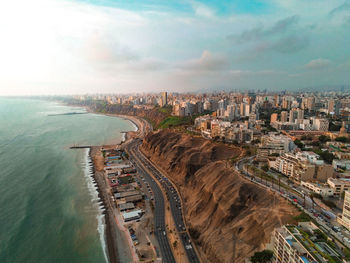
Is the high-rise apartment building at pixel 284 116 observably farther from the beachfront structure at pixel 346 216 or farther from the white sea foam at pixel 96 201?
the white sea foam at pixel 96 201

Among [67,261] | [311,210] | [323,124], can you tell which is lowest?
[67,261]

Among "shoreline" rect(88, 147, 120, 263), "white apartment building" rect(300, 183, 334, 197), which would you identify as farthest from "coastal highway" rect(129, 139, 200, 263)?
"white apartment building" rect(300, 183, 334, 197)

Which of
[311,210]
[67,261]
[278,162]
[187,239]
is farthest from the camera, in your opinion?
[278,162]

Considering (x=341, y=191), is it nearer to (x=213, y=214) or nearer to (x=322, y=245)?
(x=322, y=245)

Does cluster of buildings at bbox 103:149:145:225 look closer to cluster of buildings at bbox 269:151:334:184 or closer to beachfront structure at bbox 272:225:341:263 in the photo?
beachfront structure at bbox 272:225:341:263

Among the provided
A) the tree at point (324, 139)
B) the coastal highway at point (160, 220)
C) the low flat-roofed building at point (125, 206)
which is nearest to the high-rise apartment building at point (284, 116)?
the tree at point (324, 139)

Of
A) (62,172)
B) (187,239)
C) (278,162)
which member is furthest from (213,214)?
(62,172)

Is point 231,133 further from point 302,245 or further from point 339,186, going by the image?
point 302,245
